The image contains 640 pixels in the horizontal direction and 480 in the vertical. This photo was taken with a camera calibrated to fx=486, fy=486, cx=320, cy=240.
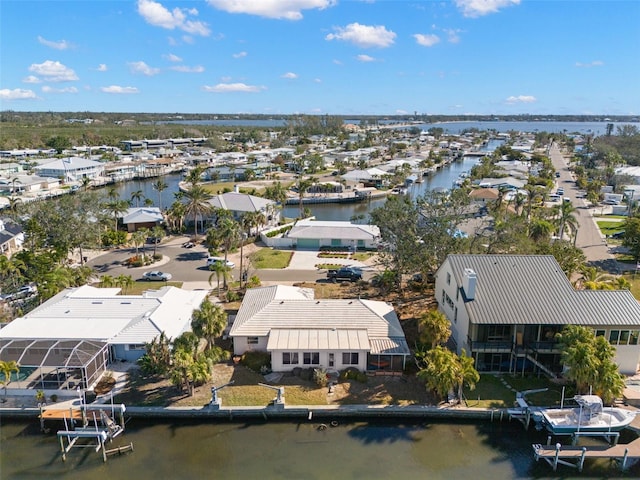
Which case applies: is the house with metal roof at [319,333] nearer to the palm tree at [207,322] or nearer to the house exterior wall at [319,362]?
the house exterior wall at [319,362]

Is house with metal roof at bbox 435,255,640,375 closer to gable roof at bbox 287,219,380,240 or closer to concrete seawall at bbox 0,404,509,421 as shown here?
concrete seawall at bbox 0,404,509,421

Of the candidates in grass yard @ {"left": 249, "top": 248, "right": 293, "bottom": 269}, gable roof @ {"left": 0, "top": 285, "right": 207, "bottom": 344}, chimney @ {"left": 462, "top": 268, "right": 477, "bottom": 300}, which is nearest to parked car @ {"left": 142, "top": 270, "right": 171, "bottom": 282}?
gable roof @ {"left": 0, "top": 285, "right": 207, "bottom": 344}

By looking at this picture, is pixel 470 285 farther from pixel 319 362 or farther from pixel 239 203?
pixel 239 203

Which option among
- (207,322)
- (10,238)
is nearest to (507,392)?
(207,322)

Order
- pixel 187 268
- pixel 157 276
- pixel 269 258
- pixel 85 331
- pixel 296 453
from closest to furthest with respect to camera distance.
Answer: pixel 296 453 < pixel 85 331 < pixel 157 276 < pixel 187 268 < pixel 269 258

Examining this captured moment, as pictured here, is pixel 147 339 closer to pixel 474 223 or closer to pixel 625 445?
pixel 625 445


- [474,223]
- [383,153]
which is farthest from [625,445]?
[383,153]

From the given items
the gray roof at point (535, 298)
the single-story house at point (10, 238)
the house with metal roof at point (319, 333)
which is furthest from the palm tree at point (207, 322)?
the single-story house at point (10, 238)
